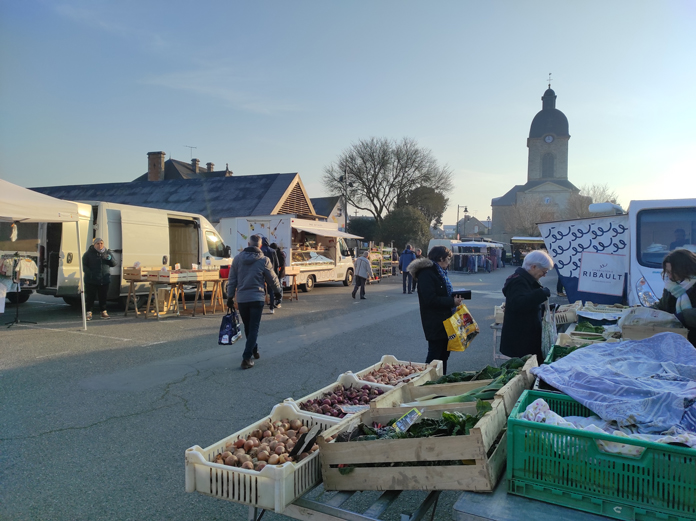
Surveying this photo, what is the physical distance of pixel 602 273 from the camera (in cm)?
822

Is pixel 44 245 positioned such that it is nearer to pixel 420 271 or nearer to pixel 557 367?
pixel 420 271

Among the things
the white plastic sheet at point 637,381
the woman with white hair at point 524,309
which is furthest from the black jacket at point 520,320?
the white plastic sheet at point 637,381

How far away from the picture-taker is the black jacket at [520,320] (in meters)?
4.63

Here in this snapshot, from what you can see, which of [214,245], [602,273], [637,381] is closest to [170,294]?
[214,245]

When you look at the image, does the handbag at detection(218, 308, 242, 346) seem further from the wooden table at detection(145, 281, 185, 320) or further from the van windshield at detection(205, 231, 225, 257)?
the van windshield at detection(205, 231, 225, 257)

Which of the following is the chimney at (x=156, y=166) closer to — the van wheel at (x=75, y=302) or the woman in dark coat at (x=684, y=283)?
the van wheel at (x=75, y=302)

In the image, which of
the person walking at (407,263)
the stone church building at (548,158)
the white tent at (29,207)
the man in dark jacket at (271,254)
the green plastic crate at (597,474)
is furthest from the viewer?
the stone church building at (548,158)

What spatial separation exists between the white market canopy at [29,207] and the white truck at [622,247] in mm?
9244

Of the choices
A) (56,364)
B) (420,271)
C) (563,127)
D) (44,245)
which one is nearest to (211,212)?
(44,245)

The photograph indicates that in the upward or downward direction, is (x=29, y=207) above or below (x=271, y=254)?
above

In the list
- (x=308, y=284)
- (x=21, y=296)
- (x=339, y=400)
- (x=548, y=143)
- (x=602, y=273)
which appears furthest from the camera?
(x=548, y=143)

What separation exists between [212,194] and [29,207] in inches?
844

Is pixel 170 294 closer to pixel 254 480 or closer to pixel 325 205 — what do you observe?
pixel 254 480

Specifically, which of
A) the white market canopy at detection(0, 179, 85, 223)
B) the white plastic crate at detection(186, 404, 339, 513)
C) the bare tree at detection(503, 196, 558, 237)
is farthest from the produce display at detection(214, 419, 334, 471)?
the bare tree at detection(503, 196, 558, 237)
